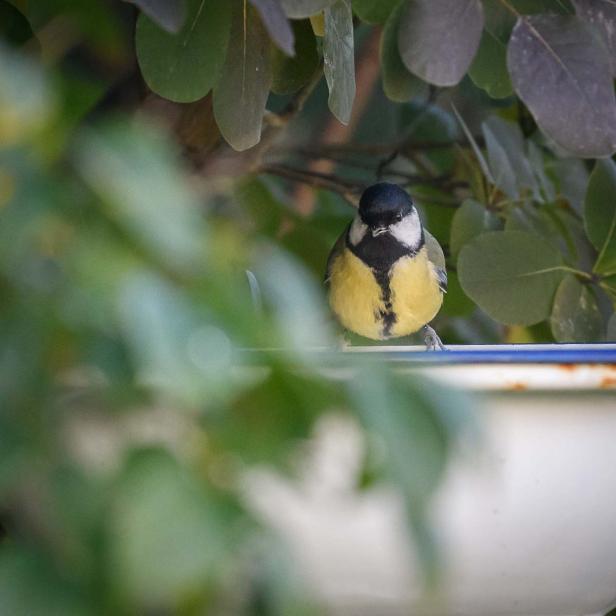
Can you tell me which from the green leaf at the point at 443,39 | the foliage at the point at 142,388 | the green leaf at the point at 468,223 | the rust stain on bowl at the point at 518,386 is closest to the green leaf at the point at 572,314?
the green leaf at the point at 468,223

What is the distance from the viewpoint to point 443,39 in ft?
2.23

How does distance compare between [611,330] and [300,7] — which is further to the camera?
[611,330]

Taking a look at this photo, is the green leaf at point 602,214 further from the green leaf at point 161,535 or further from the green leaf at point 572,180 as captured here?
the green leaf at point 161,535

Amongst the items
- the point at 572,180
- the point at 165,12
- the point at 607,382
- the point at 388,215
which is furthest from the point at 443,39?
the point at 388,215

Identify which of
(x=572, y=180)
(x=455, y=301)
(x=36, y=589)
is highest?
(x=36, y=589)

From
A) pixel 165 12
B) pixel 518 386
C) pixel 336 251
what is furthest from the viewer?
pixel 336 251

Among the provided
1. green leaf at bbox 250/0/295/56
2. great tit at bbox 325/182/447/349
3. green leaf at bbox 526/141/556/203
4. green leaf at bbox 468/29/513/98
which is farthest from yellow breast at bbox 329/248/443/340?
green leaf at bbox 250/0/295/56

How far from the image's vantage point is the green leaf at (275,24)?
452mm

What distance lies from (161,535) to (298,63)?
601mm

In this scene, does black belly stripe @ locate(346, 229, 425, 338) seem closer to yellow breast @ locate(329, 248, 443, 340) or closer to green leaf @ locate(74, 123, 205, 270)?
A: yellow breast @ locate(329, 248, 443, 340)

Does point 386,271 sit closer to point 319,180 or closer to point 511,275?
point 319,180

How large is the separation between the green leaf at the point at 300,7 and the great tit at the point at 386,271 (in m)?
0.63

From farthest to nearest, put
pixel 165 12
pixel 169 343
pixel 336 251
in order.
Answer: pixel 336 251, pixel 165 12, pixel 169 343

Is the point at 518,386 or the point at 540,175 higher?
the point at 518,386
